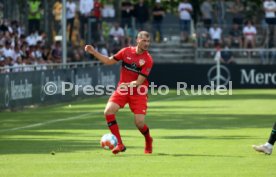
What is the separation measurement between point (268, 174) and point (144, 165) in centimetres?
226

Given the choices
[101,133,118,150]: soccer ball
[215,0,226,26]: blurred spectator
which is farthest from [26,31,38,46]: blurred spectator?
[101,133,118,150]: soccer ball

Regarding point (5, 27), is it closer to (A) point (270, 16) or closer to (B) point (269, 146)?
(A) point (270, 16)

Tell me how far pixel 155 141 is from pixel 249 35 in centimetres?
2715

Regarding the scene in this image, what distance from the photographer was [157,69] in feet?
159

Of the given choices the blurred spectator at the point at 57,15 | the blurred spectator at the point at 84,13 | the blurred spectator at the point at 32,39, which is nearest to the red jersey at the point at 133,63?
the blurred spectator at the point at 32,39

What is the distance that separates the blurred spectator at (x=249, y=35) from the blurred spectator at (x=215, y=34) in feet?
3.77

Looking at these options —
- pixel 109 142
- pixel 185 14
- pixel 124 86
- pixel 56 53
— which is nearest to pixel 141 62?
pixel 124 86

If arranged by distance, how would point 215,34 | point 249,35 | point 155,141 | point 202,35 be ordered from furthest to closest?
1. point 202,35
2. point 215,34
3. point 249,35
4. point 155,141

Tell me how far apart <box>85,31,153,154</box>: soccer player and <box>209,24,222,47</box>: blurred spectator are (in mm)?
29693

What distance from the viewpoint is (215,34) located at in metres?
48.6

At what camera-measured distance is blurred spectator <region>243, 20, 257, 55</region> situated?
48.2m

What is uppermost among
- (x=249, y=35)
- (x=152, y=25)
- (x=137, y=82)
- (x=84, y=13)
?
(x=137, y=82)

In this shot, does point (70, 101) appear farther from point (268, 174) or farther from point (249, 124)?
point (268, 174)

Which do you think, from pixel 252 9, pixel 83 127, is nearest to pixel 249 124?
pixel 83 127
